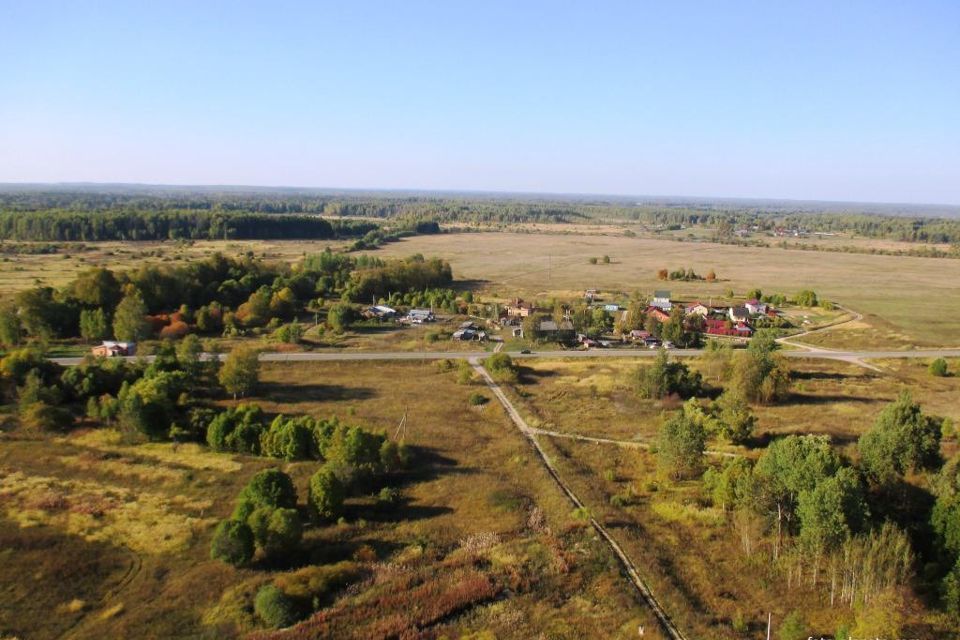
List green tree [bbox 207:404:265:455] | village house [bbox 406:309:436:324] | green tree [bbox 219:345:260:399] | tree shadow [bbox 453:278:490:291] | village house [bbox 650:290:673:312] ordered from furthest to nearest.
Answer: tree shadow [bbox 453:278:490:291]
village house [bbox 650:290:673:312]
village house [bbox 406:309:436:324]
green tree [bbox 219:345:260:399]
green tree [bbox 207:404:265:455]

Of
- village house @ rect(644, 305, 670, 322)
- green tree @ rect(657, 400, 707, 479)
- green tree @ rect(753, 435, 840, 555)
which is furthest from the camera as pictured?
village house @ rect(644, 305, 670, 322)

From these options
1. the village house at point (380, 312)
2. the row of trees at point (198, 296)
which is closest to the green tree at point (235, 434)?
the row of trees at point (198, 296)

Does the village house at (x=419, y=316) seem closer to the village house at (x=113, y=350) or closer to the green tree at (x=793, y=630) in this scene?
the village house at (x=113, y=350)

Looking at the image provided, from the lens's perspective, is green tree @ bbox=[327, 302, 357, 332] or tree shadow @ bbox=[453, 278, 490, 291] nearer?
green tree @ bbox=[327, 302, 357, 332]

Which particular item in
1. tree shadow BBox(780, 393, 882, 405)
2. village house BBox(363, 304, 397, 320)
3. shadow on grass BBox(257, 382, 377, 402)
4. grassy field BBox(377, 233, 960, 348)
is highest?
A: grassy field BBox(377, 233, 960, 348)

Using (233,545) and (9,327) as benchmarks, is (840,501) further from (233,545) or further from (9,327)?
(9,327)

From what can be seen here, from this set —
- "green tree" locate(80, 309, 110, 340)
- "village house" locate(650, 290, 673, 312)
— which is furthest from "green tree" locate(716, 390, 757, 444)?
"green tree" locate(80, 309, 110, 340)

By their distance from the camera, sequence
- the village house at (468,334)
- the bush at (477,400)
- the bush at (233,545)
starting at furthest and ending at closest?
the village house at (468,334), the bush at (477,400), the bush at (233,545)

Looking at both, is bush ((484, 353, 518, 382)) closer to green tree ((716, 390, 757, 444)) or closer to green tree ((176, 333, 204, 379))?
green tree ((716, 390, 757, 444))
